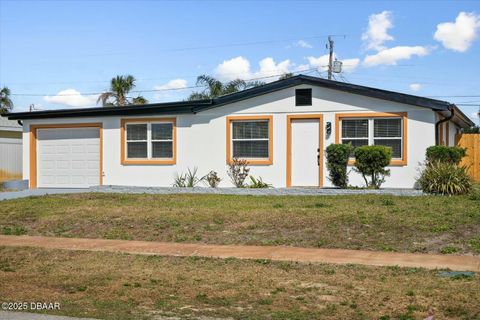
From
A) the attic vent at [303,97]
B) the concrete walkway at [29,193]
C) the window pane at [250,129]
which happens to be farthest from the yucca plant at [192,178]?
the attic vent at [303,97]

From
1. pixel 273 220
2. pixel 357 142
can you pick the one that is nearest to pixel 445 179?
pixel 357 142

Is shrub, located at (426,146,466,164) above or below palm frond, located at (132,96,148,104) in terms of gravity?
below

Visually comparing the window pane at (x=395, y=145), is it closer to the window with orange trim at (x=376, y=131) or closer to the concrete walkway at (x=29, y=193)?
the window with orange trim at (x=376, y=131)

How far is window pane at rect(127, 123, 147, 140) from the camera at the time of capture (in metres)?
20.3

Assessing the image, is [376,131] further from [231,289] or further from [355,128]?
[231,289]

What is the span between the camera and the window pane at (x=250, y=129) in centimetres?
1909

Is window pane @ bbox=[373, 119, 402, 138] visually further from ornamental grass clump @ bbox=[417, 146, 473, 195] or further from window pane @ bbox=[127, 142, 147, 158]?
window pane @ bbox=[127, 142, 147, 158]

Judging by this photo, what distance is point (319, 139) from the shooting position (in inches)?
727

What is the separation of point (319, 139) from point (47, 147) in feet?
33.4

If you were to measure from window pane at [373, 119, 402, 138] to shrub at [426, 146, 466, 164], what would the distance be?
1.18m

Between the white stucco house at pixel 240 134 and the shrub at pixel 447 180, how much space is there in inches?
62.7

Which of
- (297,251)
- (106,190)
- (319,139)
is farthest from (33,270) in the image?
(319,139)

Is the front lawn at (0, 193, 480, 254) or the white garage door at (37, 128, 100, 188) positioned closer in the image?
the front lawn at (0, 193, 480, 254)

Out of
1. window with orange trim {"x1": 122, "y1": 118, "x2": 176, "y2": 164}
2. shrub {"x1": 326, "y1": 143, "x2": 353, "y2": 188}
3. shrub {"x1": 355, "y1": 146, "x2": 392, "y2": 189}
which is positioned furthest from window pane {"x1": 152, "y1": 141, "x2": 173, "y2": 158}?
shrub {"x1": 355, "y1": 146, "x2": 392, "y2": 189}
